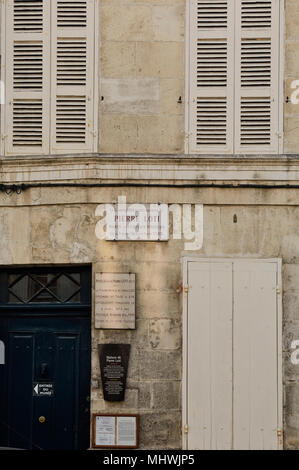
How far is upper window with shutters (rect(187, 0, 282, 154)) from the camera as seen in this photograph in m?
11.0

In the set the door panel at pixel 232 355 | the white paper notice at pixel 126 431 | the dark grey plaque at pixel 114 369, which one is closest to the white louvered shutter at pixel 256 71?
the door panel at pixel 232 355

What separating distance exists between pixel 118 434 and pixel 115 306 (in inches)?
58.7

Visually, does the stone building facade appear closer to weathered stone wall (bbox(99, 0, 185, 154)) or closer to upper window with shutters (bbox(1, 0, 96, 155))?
weathered stone wall (bbox(99, 0, 185, 154))

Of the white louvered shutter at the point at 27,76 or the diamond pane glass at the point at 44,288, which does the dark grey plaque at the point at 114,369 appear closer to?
the diamond pane glass at the point at 44,288

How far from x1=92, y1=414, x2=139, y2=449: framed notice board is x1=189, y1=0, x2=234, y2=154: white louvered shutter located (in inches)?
137

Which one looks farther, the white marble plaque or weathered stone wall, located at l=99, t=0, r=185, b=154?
weathered stone wall, located at l=99, t=0, r=185, b=154

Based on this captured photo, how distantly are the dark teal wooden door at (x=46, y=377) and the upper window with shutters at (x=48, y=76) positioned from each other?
1757 mm

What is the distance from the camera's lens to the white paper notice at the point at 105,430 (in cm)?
1062

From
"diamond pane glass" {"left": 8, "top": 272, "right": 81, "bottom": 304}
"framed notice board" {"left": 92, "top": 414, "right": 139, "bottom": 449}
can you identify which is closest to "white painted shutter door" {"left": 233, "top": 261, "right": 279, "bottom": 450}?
"framed notice board" {"left": 92, "top": 414, "right": 139, "bottom": 449}

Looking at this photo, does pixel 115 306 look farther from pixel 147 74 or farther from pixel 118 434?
pixel 147 74

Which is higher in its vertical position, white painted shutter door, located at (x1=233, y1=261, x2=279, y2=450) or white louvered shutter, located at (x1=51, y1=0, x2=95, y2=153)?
white louvered shutter, located at (x1=51, y1=0, x2=95, y2=153)

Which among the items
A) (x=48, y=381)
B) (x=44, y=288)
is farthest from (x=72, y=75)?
(x=48, y=381)

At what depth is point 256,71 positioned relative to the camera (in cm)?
1107

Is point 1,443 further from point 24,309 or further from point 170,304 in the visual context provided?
point 170,304
